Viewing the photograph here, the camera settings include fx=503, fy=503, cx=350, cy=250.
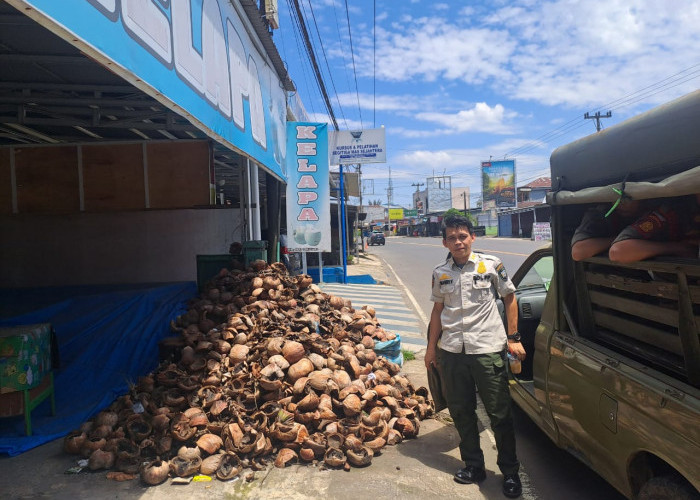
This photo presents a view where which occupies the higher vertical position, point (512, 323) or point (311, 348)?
point (512, 323)

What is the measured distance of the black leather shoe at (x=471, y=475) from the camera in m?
3.54

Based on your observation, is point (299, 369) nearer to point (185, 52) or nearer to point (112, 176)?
point (185, 52)

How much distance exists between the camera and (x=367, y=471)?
3771mm

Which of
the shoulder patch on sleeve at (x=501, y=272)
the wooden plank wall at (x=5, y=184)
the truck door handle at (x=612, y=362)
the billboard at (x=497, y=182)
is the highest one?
the billboard at (x=497, y=182)

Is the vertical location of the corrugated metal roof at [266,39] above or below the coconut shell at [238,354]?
above

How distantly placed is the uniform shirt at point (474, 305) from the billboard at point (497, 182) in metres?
76.4

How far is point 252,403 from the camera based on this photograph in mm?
4262

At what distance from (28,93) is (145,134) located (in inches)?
108

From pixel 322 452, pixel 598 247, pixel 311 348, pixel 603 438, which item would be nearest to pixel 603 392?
pixel 603 438

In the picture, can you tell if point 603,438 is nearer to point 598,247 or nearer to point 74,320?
point 598,247

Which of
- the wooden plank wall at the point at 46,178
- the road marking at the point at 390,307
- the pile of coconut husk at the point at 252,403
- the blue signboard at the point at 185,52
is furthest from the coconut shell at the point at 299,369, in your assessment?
the wooden plank wall at the point at 46,178

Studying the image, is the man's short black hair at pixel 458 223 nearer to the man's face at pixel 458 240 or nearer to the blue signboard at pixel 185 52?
the man's face at pixel 458 240

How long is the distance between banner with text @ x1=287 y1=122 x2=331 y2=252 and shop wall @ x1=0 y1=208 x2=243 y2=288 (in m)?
2.24

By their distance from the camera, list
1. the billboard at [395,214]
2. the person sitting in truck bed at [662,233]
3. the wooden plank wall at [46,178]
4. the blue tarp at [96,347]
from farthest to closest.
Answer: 1. the billboard at [395,214]
2. the wooden plank wall at [46,178]
3. the blue tarp at [96,347]
4. the person sitting in truck bed at [662,233]
